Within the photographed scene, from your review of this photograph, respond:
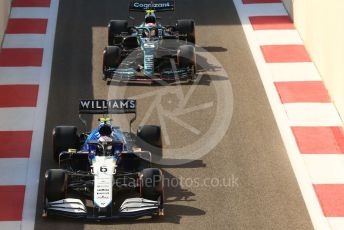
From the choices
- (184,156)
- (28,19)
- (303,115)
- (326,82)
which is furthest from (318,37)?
(28,19)

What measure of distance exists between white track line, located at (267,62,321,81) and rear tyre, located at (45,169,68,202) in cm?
714

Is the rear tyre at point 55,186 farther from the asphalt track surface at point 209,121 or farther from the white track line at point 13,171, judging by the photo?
the white track line at point 13,171

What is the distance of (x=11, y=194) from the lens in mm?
15719

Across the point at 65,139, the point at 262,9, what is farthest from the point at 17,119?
the point at 262,9

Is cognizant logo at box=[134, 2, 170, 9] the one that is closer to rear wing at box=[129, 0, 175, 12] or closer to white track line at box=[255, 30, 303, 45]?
Result: rear wing at box=[129, 0, 175, 12]

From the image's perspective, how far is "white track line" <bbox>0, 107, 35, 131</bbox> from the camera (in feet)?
59.2

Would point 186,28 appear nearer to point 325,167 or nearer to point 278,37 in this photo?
point 278,37

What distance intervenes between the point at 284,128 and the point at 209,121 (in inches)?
58.5

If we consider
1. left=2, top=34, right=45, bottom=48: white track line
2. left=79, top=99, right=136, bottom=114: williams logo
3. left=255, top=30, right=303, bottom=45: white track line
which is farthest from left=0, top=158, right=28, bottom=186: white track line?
left=255, top=30, right=303, bottom=45: white track line

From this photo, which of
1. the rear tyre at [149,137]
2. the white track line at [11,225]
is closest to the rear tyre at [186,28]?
the rear tyre at [149,137]

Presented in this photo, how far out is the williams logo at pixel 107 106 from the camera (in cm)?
1616

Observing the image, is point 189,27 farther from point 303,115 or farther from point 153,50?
point 303,115

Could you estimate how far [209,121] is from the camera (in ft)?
60.2

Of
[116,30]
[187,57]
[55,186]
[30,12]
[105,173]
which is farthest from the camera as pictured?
[30,12]
